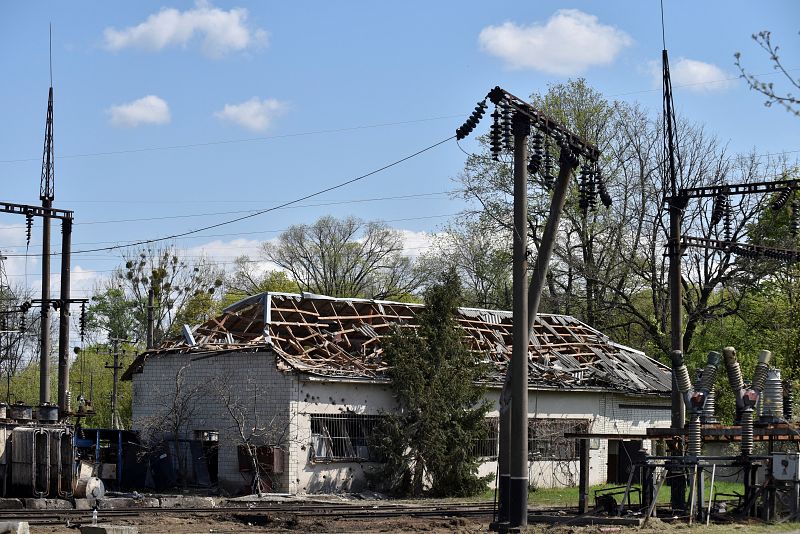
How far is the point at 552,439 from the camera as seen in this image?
37625mm

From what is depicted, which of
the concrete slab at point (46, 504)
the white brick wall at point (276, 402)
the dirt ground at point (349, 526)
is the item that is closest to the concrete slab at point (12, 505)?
the concrete slab at point (46, 504)

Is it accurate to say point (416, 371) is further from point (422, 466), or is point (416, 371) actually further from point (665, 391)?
point (665, 391)

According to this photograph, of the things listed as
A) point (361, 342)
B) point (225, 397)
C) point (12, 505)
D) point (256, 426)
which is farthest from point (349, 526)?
point (361, 342)

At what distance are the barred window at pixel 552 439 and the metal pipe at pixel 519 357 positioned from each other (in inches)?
657

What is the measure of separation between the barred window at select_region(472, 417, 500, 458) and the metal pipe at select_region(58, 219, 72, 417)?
1346cm

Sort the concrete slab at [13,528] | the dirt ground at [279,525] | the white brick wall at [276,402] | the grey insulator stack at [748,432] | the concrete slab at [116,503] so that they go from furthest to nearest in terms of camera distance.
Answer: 1. the white brick wall at [276,402]
2. the concrete slab at [116,503]
3. the grey insulator stack at [748,432]
4. the dirt ground at [279,525]
5. the concrete slab at [13,528]

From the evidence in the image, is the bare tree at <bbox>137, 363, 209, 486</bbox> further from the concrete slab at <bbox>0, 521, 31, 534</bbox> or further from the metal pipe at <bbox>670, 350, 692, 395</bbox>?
the concrete slab at <bbox>0, 521, 31, 534</bbox>

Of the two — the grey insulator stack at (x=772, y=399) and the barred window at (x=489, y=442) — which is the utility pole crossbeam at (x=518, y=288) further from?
the barred window at (x=489, y=442)

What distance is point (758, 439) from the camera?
23.0 m

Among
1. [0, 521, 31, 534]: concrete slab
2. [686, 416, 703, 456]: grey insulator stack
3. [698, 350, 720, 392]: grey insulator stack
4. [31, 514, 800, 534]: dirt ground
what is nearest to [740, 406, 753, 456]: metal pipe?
[686, 416, 703, 456]: grey insulator stack

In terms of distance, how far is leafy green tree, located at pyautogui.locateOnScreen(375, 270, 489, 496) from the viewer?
1275 inches

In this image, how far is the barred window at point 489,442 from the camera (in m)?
35.4

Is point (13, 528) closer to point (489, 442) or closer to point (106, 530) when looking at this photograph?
point (106, 530)

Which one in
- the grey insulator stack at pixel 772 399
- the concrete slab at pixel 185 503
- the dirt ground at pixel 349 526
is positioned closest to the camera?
the dirt ground at pixel 349 526
